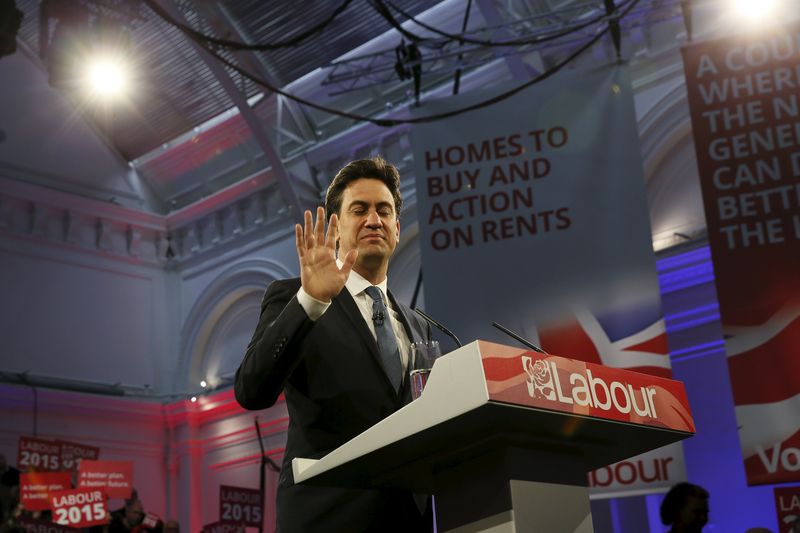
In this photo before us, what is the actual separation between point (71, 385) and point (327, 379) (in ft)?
35.9

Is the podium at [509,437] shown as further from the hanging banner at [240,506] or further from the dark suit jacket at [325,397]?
the hanging banner at [240,506]

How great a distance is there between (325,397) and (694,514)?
11.0 feet

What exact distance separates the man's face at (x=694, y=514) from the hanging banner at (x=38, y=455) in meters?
7.08

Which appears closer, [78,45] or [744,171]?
[744,171]

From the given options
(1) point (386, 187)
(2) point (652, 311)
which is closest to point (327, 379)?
(1) point (386, 187)

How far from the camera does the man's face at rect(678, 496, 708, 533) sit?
479 cm

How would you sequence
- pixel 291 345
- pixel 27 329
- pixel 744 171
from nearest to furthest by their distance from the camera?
1. pixel 291 345
2. pixel 744 171
3. pixel 27 329

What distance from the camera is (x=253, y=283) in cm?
1232

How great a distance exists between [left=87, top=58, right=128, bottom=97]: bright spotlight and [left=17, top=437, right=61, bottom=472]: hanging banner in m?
3.91

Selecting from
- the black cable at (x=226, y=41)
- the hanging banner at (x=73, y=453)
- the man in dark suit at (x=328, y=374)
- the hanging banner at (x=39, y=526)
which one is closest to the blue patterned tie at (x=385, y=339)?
the man in dark suit at (x=328, y=374)

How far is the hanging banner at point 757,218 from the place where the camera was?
520 centimetres

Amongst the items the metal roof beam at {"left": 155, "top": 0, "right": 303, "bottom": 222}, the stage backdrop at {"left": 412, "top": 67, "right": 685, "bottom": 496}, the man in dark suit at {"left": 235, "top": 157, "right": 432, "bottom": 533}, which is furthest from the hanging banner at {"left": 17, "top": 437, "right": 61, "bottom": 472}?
the man in dark suit at {"left": 235, "top": 157, "right": 432, "bottom": 533}

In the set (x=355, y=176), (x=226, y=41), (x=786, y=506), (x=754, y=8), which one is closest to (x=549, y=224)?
(x=786, y=506)

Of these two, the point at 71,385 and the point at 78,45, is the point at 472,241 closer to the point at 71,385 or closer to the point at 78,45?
the point at 78,45
